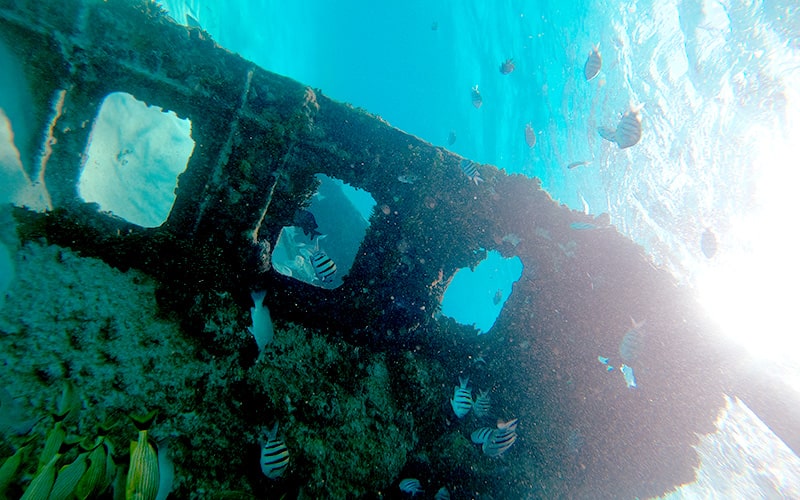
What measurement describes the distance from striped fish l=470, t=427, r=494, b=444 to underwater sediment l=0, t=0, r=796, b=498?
36 centimetres

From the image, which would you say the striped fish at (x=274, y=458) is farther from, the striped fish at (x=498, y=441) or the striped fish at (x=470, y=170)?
the striped fish at (x=470, y=170)

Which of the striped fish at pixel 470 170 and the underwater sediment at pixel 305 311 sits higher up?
the striped fish at pixel 470 170

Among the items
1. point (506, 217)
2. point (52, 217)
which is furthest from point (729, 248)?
point (52, 217)

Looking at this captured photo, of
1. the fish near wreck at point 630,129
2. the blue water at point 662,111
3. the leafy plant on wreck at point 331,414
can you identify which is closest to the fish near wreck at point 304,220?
the leafy plant on wreck at point 331,414

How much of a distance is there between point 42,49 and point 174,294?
3.54 meters

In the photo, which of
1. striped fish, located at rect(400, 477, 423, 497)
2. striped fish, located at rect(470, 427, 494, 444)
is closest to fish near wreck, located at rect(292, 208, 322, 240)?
striped fish, located at rect(400, 477, 423, 497)

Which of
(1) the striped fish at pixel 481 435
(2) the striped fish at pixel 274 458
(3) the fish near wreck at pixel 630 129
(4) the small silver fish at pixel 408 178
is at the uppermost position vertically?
(3) the fish near wreck at pixel 630 129

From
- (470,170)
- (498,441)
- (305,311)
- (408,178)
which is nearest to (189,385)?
(305,311)

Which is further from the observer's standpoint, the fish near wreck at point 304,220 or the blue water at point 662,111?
the blue water at point 662,111

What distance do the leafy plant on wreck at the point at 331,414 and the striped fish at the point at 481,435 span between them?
3.15 feet

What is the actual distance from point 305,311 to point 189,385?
1.81 metres

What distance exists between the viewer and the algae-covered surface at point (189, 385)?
3166mm

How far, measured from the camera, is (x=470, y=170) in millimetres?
5746

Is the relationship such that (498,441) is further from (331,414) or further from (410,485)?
(331,414)
